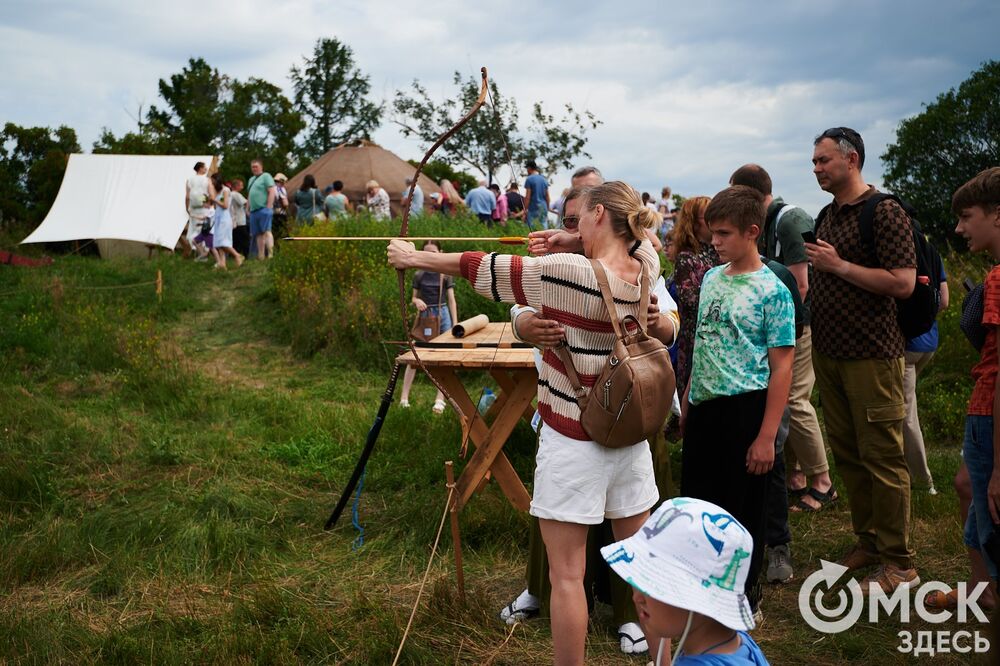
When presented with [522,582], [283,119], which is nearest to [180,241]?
[522,582]

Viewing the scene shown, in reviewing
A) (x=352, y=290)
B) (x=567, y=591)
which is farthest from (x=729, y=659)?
(x=352, y=290)

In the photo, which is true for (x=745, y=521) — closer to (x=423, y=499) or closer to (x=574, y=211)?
(x=574, y=211)

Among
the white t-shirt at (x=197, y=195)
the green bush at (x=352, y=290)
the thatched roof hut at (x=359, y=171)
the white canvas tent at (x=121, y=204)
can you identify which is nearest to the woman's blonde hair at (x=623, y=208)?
the green bush at (x=352, y=290)

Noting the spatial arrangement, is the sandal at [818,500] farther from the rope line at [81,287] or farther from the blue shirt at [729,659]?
the rope line at [81,287]

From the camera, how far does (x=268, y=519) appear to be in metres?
4.68

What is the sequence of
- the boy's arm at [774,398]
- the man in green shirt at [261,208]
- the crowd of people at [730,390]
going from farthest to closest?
the man in green shirt at [261,208]
the boy's arm at [774,398]
the crowd of people at [730,390]

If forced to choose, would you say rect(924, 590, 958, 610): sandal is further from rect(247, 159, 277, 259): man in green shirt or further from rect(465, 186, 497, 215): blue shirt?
rect(247, 159, 277, 259): man in green shirt

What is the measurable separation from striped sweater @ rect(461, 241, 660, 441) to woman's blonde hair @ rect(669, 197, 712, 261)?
1.53 meters

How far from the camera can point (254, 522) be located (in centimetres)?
460

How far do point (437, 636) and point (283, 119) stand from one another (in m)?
31.3

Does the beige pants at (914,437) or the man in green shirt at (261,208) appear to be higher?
the man in green shirt at (261,208)

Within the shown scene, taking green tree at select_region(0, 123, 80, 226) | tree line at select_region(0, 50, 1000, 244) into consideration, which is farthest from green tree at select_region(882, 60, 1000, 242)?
green tree at select_region(0, 123, 80, 226)

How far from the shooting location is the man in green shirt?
13438mm

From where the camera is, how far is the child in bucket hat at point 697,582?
1712 mm
